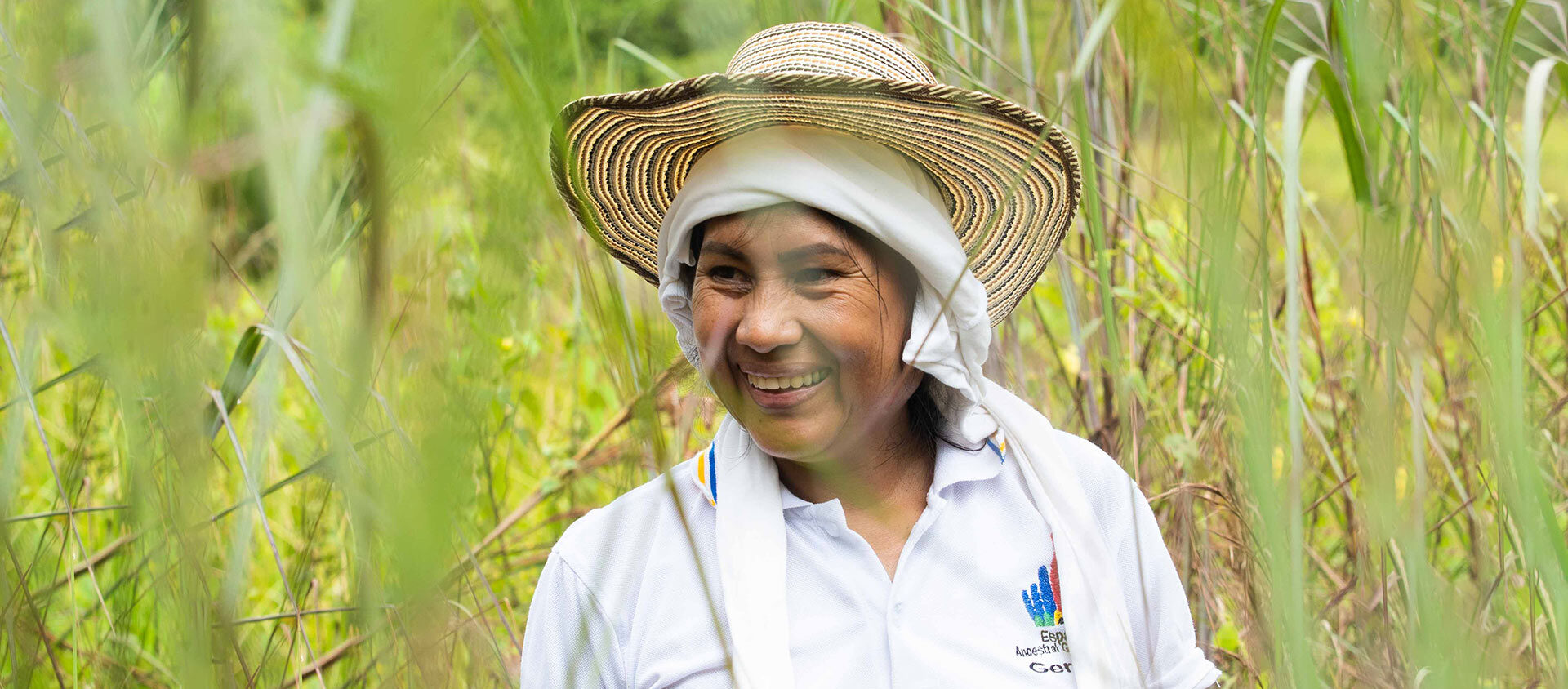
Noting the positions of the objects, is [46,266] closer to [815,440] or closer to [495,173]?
[495,173]

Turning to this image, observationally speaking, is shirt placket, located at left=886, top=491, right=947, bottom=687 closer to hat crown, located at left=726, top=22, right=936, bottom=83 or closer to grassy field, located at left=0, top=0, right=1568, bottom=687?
grassy field, located at left=0, top=0, right=1568, bottom=687

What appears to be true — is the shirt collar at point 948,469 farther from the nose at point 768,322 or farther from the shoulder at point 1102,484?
the nose at point 768,322

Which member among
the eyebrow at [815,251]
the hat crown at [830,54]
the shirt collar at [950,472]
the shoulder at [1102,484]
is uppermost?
the hat crown at [830,54]

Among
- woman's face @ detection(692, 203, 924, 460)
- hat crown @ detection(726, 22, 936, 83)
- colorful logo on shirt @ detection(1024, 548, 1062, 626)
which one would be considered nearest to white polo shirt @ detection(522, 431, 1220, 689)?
colorful logo on shirt @ detection(1024, 548, 1062, 626)

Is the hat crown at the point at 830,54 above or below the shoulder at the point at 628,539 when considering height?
above

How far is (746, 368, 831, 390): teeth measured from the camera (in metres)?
1.14

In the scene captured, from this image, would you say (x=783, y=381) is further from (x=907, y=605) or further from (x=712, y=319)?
(x=907, y=605)

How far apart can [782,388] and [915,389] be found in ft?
0.70

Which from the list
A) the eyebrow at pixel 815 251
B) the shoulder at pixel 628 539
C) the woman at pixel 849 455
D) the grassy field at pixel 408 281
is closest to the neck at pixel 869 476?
the woman at pixel 849 455

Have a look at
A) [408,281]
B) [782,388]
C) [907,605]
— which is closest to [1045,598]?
[907,605]

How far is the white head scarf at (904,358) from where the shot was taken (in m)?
1.11

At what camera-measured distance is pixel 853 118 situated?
1.13 meters

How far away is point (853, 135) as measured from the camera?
1186mm

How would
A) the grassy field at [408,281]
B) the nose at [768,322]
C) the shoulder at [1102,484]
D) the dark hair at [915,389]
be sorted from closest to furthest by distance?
the grassy field at [408,281]
the nose at [768,322]
the dark hair at [915,389]
the shoulder at [1102,484]
